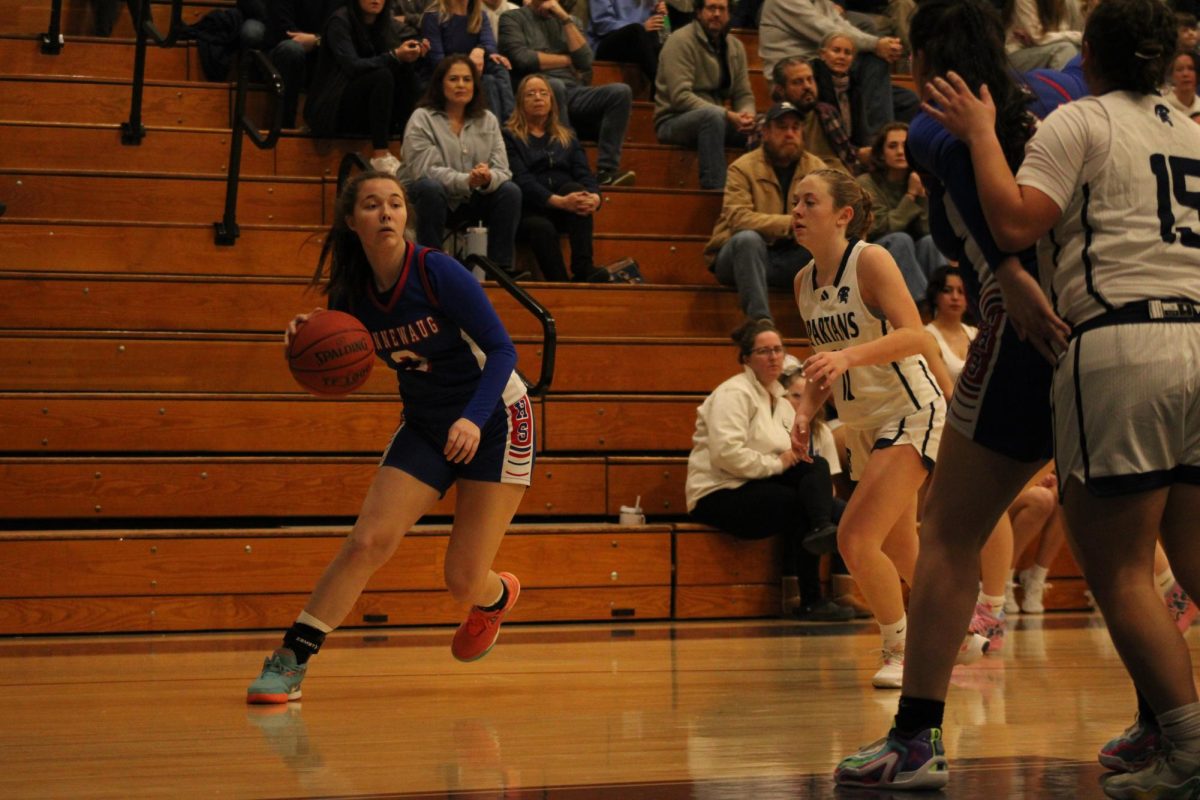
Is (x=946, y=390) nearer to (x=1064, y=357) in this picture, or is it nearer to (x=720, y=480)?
(x=720, y=480)

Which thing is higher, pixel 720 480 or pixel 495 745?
pixel 495 745

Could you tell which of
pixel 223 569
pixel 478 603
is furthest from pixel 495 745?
pixel 223 569

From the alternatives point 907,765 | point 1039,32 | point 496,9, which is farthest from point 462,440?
point 1039,32

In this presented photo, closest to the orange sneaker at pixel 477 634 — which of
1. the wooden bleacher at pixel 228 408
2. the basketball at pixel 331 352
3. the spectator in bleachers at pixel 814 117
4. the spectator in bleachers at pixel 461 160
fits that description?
A: the basketball at pixel 331 352

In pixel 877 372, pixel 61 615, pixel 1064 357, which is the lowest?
pixel 61 615

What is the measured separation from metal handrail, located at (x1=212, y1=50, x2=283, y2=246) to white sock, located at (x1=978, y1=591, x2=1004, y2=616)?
3879mm

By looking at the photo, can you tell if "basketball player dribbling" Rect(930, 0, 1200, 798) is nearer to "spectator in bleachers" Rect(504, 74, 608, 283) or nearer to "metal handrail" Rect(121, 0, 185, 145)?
"spectator in bleachers" Rect(504, 74, 608, 283)

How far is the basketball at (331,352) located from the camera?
431 cm

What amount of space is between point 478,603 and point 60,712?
4.28 feet

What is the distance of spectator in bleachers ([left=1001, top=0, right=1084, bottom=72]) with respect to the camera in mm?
9008

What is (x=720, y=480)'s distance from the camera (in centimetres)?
661

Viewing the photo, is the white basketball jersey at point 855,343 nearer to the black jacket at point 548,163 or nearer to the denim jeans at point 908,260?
the denim jeans at point 908,260

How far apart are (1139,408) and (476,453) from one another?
2.37 m

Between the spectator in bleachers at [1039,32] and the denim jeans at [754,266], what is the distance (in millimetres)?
2343
